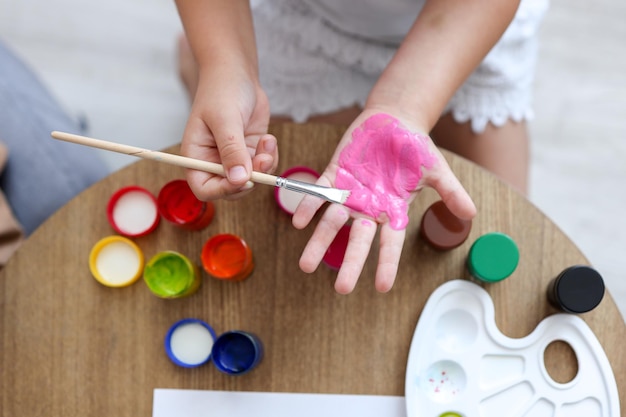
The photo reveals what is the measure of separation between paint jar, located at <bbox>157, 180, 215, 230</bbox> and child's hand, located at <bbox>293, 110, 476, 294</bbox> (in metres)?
0.13

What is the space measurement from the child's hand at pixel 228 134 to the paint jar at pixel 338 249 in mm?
122

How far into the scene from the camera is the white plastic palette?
68cm

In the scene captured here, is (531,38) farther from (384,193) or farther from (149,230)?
(149,230)

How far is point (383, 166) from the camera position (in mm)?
709

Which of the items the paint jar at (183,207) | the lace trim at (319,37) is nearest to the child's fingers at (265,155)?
the paint jar at (183,207)

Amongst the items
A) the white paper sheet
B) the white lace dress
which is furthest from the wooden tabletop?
the white lace dress

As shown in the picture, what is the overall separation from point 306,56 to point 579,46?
0.85 metres

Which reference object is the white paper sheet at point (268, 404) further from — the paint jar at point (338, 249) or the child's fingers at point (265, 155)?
the child's fingers at point (265, 155)

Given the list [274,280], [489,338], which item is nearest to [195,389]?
[274,280]

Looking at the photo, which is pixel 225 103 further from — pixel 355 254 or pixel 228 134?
pixel 355 254

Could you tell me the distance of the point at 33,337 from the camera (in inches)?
28.7

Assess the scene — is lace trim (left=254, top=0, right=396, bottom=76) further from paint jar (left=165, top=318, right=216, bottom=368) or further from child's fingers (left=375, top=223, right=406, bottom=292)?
paint jar (left=165, top=318, right=216, bottom=368)

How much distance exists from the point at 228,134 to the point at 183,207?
14 cm

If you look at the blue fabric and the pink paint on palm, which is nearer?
the pink paint on palm
